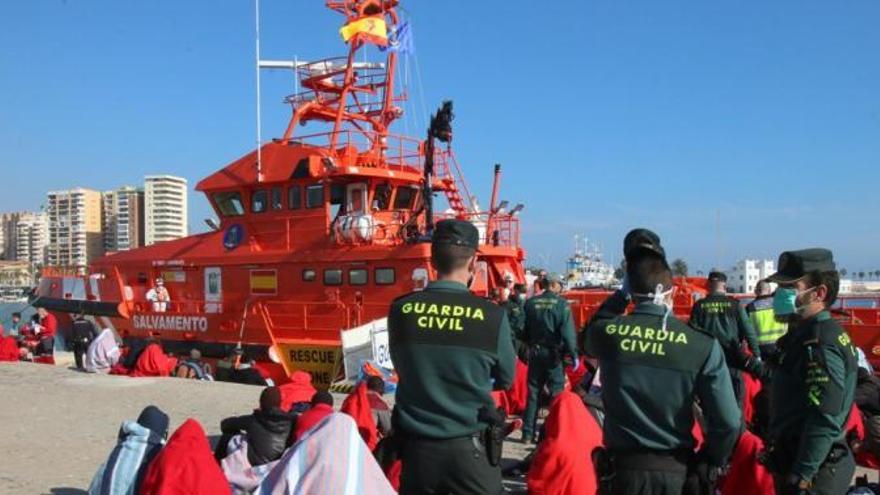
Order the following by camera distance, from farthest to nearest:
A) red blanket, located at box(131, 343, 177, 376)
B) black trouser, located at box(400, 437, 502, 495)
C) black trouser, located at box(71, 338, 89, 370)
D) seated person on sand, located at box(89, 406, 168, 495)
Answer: black trouser, located at box(71, 338, 89, 370), red blanket, located at box(131, 343, 177, 376), seated person on sand, located at box(89, 406, 168, 495), black trouser, located at box(400, 437, 502, 495)

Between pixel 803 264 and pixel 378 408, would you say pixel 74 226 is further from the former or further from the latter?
pixel 803 264

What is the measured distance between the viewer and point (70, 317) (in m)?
17.5

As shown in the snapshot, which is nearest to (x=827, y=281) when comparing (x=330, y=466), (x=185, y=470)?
(x=330, y=466)

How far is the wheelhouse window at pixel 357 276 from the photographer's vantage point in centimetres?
1260

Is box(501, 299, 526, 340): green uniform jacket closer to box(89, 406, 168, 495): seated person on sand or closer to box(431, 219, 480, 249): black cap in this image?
box(89, 406, 168, 495): seated person on sand

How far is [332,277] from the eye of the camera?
12.9 m

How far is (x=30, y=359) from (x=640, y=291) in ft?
51.2

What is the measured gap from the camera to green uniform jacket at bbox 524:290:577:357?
7180 millimetres

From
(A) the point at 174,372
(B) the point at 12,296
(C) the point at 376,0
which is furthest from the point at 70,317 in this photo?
(B) the point at 12,296

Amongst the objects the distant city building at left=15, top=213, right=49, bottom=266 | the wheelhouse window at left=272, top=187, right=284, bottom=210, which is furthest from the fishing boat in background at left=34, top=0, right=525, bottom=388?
the distant city building at left=15, top=213, right=49, bottom=266

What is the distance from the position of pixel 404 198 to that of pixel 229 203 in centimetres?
346

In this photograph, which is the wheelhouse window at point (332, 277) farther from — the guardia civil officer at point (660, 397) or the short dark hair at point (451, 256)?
the guardia civil officer at point (660, 397)

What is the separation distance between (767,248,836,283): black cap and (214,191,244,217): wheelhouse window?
1230cm

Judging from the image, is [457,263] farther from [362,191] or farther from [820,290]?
[362,191]
